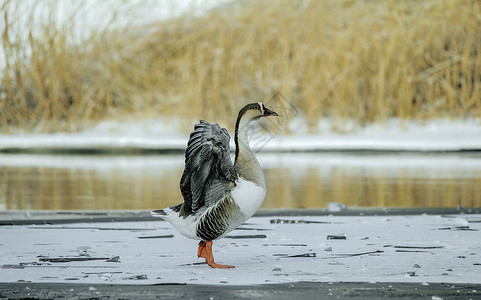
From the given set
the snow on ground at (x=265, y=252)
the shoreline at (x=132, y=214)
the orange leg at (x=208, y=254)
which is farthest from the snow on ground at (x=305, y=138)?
the orange leg at (x=208, y=254)

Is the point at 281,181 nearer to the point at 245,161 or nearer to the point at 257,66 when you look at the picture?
the point at 245,161

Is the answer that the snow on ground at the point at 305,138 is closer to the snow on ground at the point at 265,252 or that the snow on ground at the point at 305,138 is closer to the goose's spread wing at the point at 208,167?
the snow on ground at the point at 265,252

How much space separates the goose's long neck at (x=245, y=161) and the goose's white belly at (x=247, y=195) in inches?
1.4

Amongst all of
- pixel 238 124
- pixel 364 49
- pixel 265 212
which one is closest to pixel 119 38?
pixel 364 49

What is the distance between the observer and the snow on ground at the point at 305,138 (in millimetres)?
16844

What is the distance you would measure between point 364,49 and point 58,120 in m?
6.50

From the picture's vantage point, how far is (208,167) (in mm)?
5363

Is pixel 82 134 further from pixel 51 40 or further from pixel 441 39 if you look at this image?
pixel 441 39

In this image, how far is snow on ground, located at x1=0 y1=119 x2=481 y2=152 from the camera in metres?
16.8

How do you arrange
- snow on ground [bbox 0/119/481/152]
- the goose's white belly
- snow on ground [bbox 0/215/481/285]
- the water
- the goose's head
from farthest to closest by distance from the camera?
snow on ground [bbox 0/119/481/152], the water, the goose's head, the goose's white belly, snow on ground [bbox 0/215/481/285]

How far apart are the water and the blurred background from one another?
0.81 m

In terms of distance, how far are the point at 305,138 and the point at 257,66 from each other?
6.33ft

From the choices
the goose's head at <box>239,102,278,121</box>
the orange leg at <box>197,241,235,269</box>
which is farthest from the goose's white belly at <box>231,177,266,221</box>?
the goose's head at <box>239,102,278,121</box>

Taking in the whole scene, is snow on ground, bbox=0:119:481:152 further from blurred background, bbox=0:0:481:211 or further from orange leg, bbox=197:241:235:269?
orange leg, bbox=197:241:235:269
